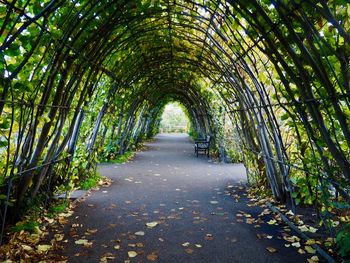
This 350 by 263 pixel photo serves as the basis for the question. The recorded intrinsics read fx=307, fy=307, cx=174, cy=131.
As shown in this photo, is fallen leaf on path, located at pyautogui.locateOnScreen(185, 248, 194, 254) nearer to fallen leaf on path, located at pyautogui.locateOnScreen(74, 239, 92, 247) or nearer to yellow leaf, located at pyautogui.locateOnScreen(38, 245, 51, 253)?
fallen leaf on path, located at pyautogui.locateOnScreen(74, 239, 92, 247)

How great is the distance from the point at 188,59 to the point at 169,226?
5.00 m

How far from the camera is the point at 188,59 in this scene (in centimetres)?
800

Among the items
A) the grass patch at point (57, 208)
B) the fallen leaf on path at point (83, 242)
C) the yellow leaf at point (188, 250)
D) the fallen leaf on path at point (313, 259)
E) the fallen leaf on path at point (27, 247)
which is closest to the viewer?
the fallen leaf on path at point (313, 259)

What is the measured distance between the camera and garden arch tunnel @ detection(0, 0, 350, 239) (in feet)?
8.71

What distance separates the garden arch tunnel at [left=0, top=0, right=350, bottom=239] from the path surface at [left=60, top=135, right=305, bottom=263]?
78 cm

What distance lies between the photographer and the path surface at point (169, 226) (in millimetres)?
3227

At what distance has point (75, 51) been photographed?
3795 millimetres

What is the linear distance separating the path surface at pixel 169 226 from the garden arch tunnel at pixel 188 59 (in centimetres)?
78

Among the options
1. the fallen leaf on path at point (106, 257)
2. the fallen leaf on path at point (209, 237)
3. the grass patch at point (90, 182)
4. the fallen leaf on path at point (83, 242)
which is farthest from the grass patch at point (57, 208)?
the fallen leaf on path at point (209, 237)

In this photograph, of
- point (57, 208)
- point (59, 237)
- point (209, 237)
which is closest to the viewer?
point (59, 237)

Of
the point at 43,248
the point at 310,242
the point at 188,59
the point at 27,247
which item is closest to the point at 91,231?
the point at 43,248

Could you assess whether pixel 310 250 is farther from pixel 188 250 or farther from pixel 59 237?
pixel 59 237

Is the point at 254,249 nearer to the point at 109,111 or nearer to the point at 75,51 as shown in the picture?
the point at 75,51

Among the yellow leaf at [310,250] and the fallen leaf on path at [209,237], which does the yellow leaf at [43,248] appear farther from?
the yellow leaf at [310,250]
